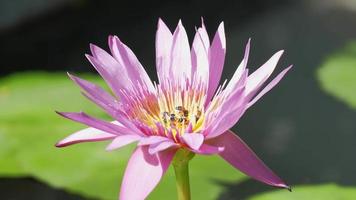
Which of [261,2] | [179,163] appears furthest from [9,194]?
[261,2]

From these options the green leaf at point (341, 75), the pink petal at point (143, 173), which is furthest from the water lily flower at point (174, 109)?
the green leaf at point (341, 75)

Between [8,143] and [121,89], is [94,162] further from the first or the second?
[121,89]

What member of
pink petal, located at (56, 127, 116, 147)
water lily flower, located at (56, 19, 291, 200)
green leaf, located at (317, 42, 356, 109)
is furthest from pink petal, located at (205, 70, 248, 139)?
green leaf, located at (317, 42, 356, 109)

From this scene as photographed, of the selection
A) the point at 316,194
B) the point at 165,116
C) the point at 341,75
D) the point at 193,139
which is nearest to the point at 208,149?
the point at 193,139

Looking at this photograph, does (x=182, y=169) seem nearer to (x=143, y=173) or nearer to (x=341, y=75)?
(x=143, y=173)

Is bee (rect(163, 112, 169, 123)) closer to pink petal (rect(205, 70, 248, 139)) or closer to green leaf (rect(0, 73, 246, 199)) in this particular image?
pink petal (rect(205, 70, 248, 139))

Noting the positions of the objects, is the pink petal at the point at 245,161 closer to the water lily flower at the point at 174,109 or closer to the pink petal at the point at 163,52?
the water lily flower at the point at 174,109
